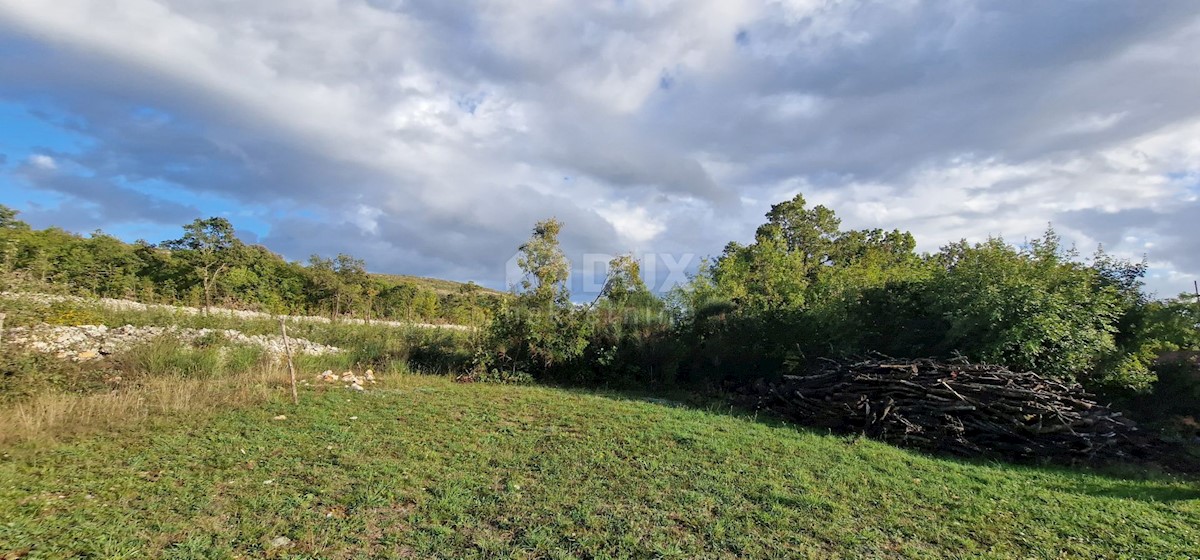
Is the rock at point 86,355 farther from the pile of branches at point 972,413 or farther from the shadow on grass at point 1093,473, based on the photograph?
the pile of branches at point 972,413

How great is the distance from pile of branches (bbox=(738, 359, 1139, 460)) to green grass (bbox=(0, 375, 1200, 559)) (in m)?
0.73

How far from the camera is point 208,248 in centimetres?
1911

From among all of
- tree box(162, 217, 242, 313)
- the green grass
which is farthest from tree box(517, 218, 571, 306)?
tree box(162, 217, 242, 313)

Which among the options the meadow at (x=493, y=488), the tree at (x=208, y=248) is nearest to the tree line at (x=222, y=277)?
the tree at (x=208, y=248)

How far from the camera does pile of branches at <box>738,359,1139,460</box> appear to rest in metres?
6.73

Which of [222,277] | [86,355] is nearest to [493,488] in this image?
[86,355]

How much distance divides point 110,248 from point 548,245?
16592mm

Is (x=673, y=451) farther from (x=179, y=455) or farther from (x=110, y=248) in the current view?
(x=110, y=248)

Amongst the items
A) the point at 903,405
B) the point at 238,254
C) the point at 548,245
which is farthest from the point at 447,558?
the point at 238,254

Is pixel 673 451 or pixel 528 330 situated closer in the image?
pixel 673 451

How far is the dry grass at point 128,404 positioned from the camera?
219 inches

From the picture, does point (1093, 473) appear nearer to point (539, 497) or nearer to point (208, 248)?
point (539, 497)

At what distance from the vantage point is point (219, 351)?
398 inches

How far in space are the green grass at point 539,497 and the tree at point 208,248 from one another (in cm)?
1501
